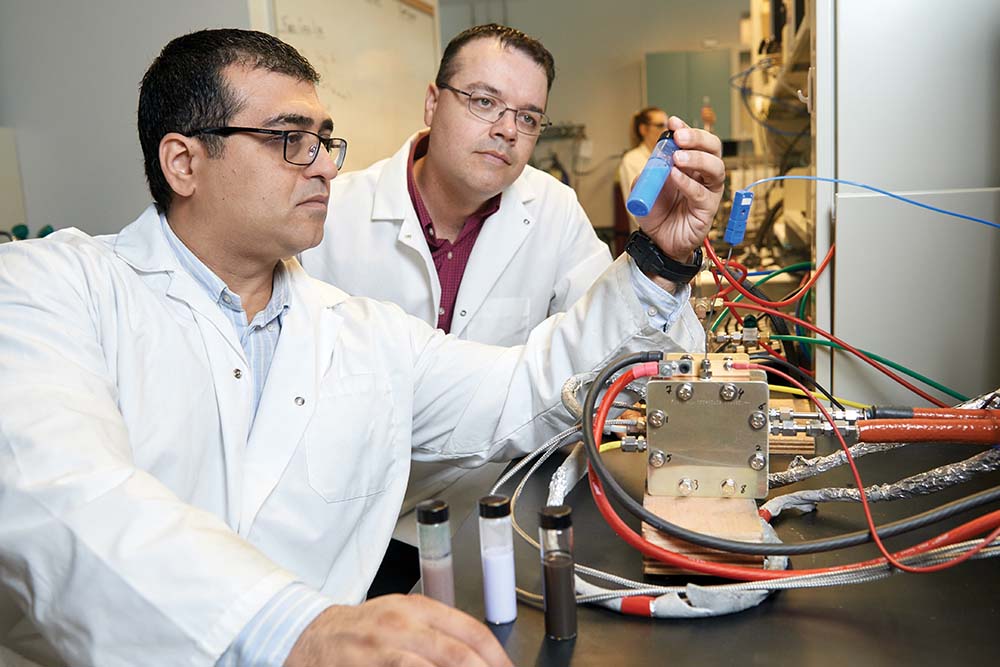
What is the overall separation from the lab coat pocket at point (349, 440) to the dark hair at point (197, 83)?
394 millimetres

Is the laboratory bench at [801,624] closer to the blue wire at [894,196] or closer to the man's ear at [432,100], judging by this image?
the blue wire at [894,196]

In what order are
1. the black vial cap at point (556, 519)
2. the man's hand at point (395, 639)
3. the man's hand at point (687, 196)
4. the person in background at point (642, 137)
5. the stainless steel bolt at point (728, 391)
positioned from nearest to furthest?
the man's hand at point (395, 639) → the black vial cap at point (556, 519) → the stainless steel bolt at point (728, 391) → the man's hand at point (687, 196) → the person in background at point (642, 137)

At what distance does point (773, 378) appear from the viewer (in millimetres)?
1402

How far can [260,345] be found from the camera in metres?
1.28

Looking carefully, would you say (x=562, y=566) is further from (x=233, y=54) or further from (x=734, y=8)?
(x=734, y=8)

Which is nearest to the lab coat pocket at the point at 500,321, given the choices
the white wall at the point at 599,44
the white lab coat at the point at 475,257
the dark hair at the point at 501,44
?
the white lab coat at the point at 475,257

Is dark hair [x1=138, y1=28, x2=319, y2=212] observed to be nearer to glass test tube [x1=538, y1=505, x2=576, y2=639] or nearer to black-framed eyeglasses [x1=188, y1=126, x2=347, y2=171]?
black-framed eyeglasses [x1=188, y1=126, x2=347, y2=171]

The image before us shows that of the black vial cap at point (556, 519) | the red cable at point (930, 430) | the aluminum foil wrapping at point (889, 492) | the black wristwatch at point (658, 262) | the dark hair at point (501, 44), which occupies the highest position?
the dark hair at point (501, 44)

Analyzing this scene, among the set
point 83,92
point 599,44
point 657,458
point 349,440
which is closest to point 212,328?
point 349,440

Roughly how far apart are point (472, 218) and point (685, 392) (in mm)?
1267

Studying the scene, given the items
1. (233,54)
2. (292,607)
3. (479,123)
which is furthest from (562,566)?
(479,123)

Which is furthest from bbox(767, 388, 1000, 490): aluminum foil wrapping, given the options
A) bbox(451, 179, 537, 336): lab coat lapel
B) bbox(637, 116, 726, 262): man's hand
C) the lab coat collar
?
the lab coat collar

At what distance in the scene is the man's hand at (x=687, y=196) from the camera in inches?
43.0

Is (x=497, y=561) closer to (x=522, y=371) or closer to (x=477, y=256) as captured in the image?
(x=522, y=371)
